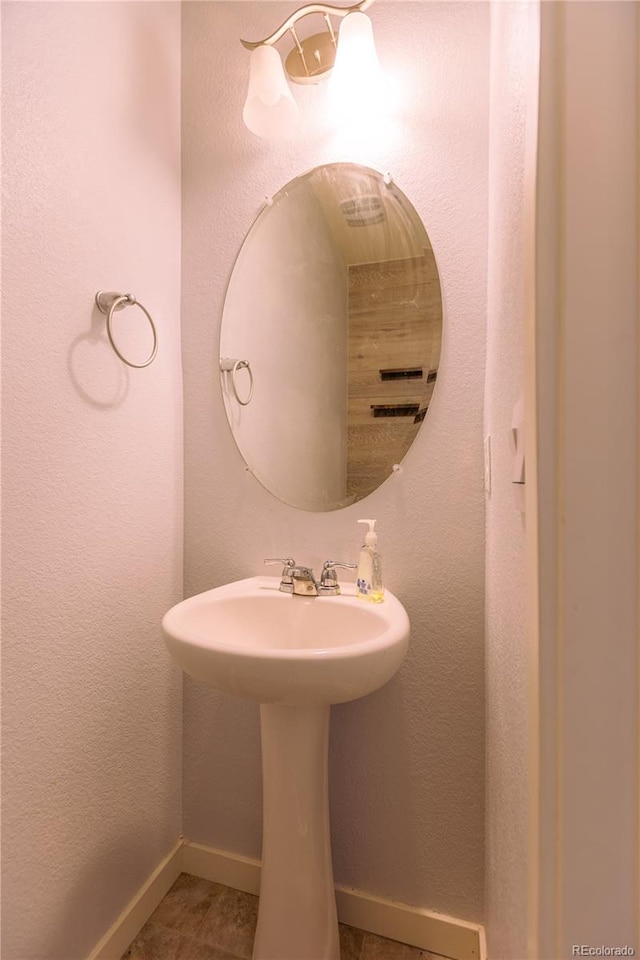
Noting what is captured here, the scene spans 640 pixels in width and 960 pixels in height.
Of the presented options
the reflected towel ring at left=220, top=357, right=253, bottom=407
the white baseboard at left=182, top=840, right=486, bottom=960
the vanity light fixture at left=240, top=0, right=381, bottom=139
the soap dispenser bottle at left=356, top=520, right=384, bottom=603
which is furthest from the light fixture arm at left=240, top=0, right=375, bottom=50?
the white baseboard at left=182, top=840, right=486, bottom=960

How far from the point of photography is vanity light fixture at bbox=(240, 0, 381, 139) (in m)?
1.09

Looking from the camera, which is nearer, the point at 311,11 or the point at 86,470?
the point at 86,470

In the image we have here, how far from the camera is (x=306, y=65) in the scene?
3.95 ft

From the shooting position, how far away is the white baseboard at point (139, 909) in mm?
1043

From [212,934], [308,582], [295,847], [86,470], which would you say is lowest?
[212,934]

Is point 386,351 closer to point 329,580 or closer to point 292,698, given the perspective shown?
point 329,580

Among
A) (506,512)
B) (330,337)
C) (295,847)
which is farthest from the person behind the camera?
(330,337)

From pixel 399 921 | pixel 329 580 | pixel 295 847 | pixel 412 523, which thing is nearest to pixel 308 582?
pixel 329 580

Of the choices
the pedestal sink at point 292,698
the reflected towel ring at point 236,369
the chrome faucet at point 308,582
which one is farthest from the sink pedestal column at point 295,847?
the reflected towel ring at point 236,369

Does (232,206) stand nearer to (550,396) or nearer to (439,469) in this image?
(439,469)

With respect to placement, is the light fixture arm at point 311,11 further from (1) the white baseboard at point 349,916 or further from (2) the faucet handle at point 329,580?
(1) the white baseboard at point 349,916

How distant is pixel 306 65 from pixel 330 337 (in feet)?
2.20

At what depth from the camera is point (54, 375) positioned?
941 millimetres

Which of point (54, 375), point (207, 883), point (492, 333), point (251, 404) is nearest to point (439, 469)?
point (492, 333)
